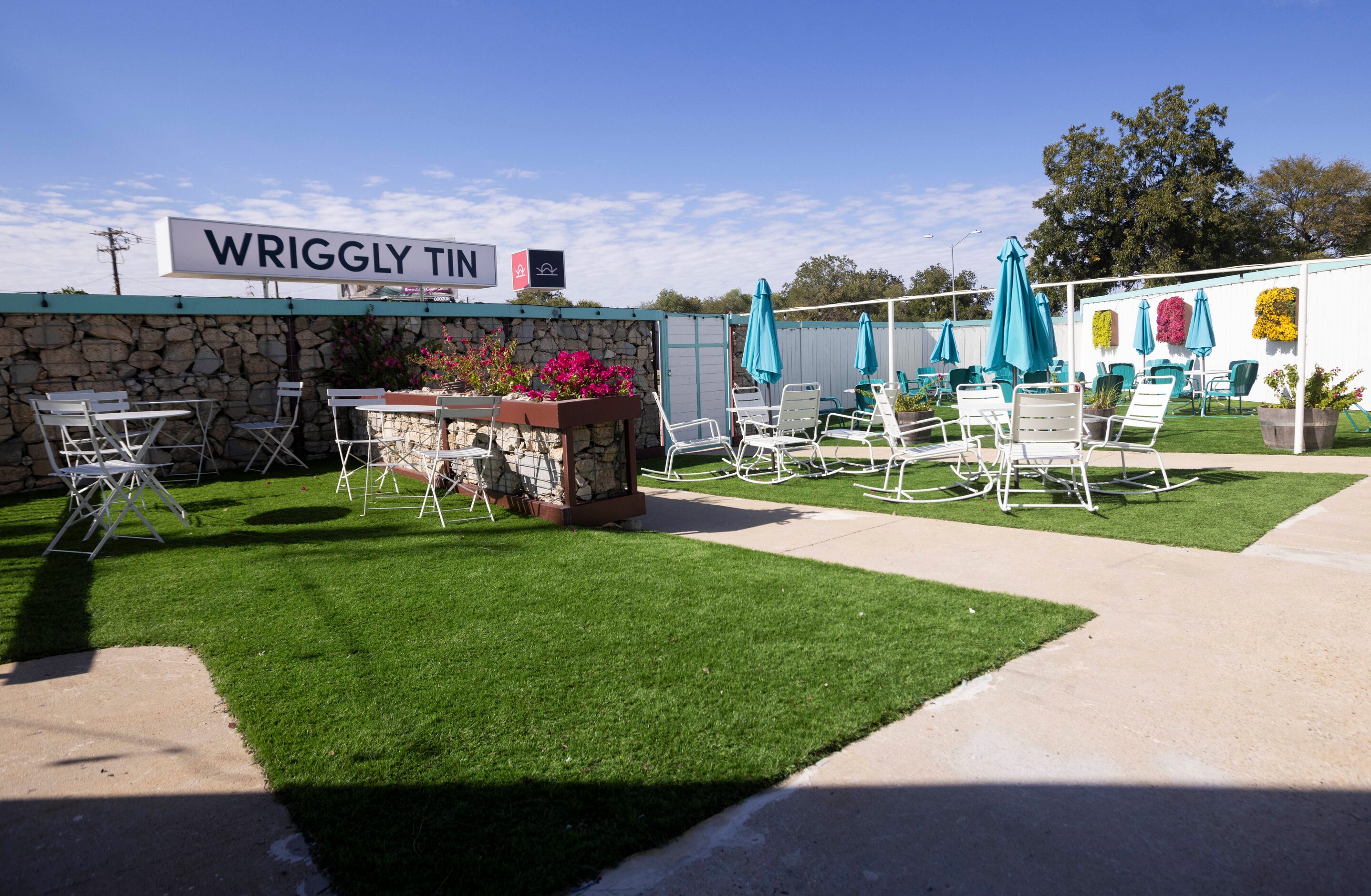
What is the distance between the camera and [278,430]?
8.87 metres

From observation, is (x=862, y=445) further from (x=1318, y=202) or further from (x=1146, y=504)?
(x=1318, y=202)

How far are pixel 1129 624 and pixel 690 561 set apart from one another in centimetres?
230

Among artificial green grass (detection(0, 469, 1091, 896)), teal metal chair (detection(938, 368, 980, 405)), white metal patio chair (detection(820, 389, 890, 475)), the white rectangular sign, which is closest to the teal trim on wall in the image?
the white rectangular sign

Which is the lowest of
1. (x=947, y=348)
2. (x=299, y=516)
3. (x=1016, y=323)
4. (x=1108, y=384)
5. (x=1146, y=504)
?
(x=1146, y=504)

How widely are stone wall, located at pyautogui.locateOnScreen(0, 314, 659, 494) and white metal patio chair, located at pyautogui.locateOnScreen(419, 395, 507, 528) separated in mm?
3181

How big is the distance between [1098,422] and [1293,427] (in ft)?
6.19

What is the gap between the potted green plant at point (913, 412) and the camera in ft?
31.8

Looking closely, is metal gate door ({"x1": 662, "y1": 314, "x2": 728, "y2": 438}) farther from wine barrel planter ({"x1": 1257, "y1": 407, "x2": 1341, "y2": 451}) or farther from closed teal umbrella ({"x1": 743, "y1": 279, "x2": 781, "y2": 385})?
wine barrel planter ({"x1": 1257, "y1": 407, "x2": 1341, "y2": 451})

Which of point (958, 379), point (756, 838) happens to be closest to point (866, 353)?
point (958, 379)

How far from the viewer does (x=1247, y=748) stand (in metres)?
2.26

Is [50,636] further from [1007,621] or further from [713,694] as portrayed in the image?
[1007,621]

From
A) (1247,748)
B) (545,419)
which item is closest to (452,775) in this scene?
(1247,748)

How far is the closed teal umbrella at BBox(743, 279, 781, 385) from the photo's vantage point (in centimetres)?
992

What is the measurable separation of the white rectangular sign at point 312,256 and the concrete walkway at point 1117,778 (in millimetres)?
10304
